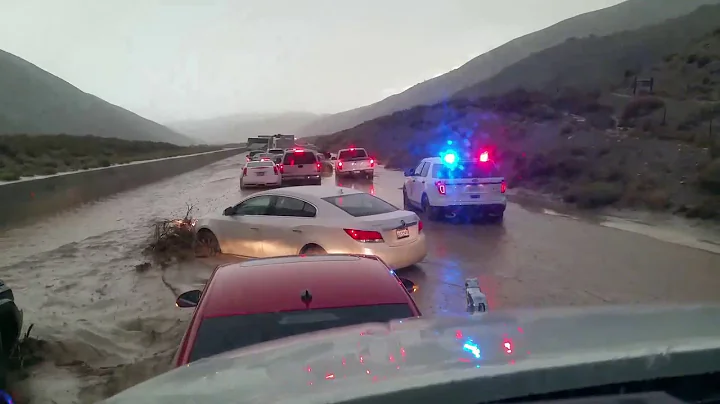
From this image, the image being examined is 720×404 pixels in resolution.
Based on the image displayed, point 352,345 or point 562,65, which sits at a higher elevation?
point 562,65

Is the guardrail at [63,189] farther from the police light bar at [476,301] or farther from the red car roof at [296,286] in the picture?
the police light bar at [476,301]

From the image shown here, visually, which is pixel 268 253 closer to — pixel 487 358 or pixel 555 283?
pixel 555 283

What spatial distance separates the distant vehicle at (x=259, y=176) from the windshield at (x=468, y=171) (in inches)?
568

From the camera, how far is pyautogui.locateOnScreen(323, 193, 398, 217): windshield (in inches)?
397

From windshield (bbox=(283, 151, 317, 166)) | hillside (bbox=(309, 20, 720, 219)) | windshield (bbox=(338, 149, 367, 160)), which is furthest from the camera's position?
windshield (bbox=(338, 149, 367, 160))

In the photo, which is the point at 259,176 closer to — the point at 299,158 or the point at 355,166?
the point at 299,158

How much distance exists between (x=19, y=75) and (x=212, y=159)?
327ft

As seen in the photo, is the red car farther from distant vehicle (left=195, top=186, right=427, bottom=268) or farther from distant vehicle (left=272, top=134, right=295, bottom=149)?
distant vehicle (left=272, top=134, right=295, bottom=149)

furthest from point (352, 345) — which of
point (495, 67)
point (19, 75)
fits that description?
point (19, 75)

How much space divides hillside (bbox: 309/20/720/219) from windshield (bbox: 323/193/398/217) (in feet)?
33.4

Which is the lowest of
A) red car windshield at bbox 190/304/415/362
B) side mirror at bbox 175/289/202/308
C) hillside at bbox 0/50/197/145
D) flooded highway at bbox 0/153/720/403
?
flooded highway at bbox 0/153/720/403

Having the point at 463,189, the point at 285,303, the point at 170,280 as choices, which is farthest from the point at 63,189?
the point at 285,303

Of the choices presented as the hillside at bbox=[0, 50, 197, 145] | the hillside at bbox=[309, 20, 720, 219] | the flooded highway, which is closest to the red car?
the flooded highway

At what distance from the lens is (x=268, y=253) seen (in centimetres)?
1064
